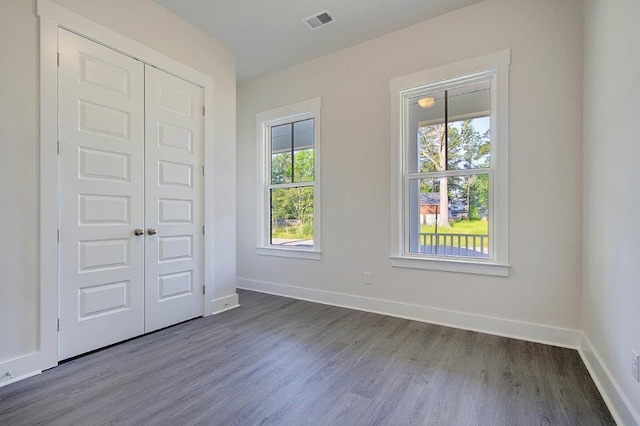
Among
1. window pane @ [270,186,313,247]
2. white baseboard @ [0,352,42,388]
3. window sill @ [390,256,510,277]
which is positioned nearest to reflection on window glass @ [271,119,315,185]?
window pane @ [270,186,313,247]

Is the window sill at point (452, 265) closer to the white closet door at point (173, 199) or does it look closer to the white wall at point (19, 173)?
the white closet door at point (173, 199)

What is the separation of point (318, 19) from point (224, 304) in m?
3.26

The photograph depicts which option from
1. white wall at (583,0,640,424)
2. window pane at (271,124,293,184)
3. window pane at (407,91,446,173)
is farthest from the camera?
window pane at (271,124,293,184)

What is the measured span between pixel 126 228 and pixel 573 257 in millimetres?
3794

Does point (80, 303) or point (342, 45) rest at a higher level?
point (342, 45)

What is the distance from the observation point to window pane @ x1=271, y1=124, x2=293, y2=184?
14.1 feet

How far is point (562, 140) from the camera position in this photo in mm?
2520

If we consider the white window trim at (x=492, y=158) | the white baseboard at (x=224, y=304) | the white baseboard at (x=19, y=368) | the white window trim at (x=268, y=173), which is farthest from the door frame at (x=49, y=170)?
the white window trim at (x=492, y=158)

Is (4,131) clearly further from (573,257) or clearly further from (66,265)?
(573,257)

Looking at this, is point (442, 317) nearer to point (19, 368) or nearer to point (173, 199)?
point (173, 199)

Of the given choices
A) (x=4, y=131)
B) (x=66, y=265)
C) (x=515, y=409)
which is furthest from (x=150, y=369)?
(x=515, y=409)

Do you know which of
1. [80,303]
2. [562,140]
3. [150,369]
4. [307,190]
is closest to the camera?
[150,369]

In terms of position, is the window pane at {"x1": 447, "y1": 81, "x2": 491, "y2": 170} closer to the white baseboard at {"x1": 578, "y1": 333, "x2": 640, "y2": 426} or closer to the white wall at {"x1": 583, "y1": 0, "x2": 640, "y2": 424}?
the white wall at {"x1": 583, "y1": 0, "x2": 640, "y2": 424}

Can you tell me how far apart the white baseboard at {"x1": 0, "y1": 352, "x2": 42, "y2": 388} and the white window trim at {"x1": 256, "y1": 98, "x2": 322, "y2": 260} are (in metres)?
2.57
